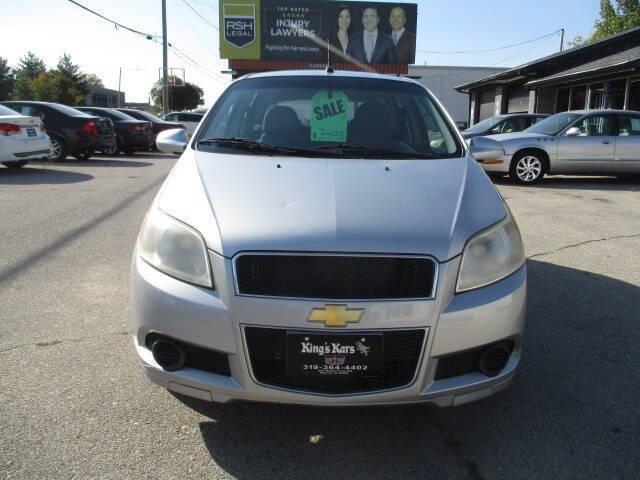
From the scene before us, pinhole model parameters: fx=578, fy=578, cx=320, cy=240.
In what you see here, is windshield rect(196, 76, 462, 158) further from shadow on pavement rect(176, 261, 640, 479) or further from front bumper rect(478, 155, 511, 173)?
front bumper rect(478, 155, 511, 173)

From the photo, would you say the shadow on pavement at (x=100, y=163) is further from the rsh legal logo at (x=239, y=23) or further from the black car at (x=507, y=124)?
the rsh legal logo at (x=239, y=23)

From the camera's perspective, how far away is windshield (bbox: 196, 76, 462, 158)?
3.40 metres

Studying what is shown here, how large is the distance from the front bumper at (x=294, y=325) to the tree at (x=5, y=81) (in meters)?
81.7

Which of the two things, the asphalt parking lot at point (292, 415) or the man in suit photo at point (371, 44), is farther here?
the man in suit photo at point (371, 44)

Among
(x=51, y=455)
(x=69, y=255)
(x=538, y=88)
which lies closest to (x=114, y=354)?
(x=51, y=455)

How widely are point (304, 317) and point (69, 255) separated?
394cm

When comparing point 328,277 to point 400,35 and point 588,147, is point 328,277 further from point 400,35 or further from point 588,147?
point 400,35

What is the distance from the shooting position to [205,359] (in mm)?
2285

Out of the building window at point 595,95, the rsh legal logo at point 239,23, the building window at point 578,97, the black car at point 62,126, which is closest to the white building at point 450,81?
the rsh legal logo at point 239,23

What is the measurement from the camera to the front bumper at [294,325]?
2.16 meters

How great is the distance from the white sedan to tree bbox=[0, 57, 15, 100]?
70942 millimetres

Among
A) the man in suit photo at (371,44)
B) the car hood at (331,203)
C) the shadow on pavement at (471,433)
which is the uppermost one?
the man in suit photo at (371,44)

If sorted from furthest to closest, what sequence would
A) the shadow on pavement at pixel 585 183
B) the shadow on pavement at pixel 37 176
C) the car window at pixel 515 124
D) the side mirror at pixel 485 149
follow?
the car window at pixel 515 124, the shadow on pavement at pixel 585 183, the shadow on pavement at pixel 37 176, the side mirror at pixel 485 149

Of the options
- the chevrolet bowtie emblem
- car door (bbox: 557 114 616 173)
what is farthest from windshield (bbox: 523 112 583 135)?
the chevrolet bowtie emblem
